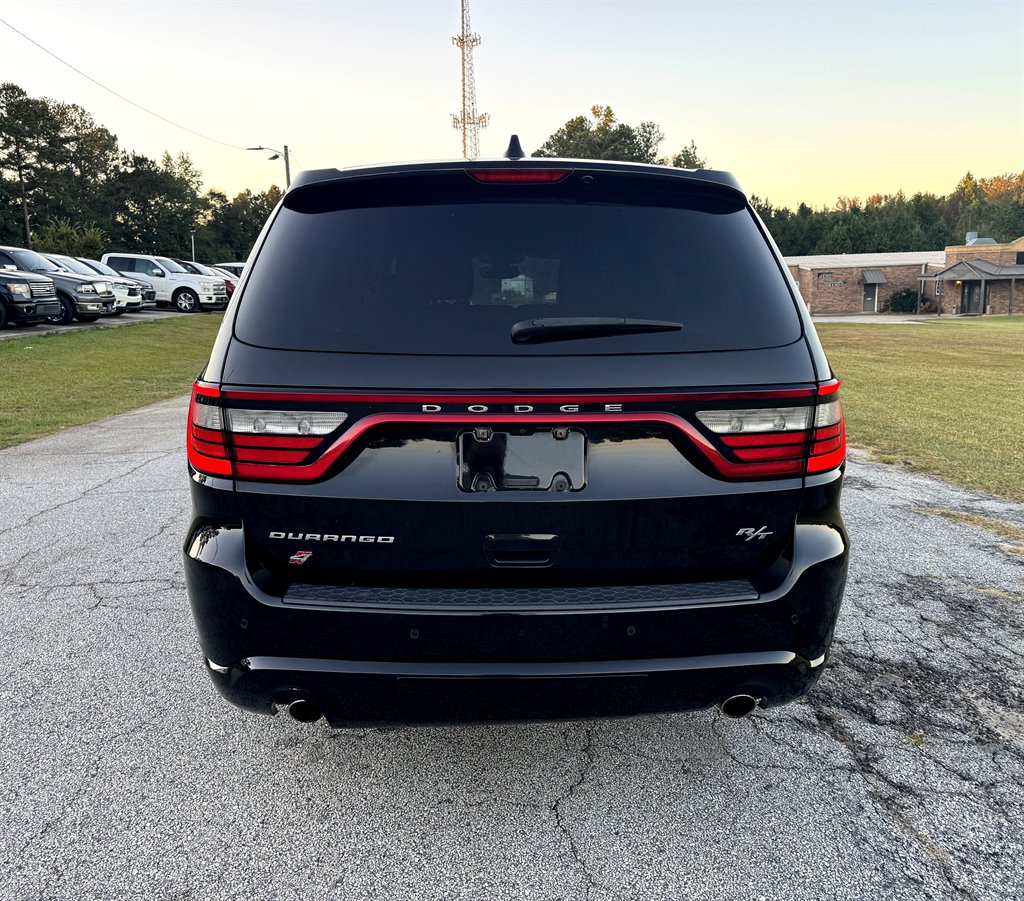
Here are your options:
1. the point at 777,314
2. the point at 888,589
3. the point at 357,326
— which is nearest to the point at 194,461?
the point at 357,326

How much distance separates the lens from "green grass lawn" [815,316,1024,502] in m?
8.27

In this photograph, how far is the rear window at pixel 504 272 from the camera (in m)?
2.25

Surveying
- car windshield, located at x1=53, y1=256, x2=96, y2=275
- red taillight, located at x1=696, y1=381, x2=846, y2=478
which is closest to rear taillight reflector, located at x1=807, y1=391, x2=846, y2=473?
red taillight, located at x1=696, y1=381, x2=846, y2=478

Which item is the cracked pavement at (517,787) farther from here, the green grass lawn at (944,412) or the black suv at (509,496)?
the green grass lawn at (944,412)

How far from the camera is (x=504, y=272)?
2.50 m

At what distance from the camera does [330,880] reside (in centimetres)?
225

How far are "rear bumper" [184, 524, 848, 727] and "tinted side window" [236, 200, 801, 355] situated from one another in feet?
2.08

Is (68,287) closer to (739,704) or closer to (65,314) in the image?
(65,314)

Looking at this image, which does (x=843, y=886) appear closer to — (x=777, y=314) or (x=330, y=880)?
(x=330, y=880)

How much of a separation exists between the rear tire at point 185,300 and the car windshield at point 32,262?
31.7 feet

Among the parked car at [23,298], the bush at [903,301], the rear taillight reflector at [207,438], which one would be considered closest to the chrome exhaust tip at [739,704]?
the rear taillight reflector at [207,438]

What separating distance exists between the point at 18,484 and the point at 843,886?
7.08 meters

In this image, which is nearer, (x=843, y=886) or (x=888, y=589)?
(x=843, y=886)

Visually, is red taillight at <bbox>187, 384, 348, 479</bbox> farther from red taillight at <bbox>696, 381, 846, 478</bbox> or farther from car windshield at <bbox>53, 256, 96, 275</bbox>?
car windshield at <bbox>53, 256, 96, 275</bbox>
